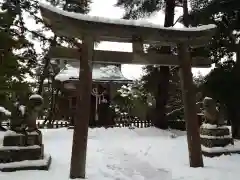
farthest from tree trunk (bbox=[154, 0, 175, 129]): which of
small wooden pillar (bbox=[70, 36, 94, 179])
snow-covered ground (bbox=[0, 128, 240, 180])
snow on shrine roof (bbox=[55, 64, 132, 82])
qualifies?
small wooden pillar (bbox=[70, 36, 94, 179])

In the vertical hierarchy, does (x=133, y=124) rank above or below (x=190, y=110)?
below

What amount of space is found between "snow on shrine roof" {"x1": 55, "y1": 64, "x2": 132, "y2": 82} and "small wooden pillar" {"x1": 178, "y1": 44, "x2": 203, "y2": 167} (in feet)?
31.2

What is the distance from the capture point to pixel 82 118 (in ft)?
22.7

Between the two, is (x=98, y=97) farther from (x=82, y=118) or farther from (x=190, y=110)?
(x=82, y=118)

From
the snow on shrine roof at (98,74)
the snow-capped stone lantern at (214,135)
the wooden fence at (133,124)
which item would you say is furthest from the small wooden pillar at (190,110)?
the snow on shrine roof at (98,74)

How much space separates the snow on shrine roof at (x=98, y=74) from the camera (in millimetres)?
17297

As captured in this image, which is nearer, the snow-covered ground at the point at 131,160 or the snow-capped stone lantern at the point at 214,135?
the snow-covered ground at the point at 131,160

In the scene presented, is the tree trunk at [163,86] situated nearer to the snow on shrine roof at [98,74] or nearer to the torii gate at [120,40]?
the snow on shrine roof at [98,74]

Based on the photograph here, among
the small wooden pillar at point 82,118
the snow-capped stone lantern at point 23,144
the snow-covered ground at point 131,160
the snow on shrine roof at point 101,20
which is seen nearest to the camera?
the snow on shrine roof at point 101,20

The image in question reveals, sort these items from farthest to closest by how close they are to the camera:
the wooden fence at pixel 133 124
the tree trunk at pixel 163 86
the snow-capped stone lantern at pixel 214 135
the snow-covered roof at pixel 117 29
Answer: the wooden fence at pixel 133 124, the tree trunk at pixel 163 86, the snow-capped stone lantern at pixel 214 135, the snow-covered roof at pixel 117 29

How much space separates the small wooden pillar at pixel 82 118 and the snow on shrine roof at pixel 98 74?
32.2 feet

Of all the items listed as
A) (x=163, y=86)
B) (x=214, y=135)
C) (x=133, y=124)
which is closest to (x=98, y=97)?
(x=133, y=124)

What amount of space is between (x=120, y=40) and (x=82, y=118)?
2447mm

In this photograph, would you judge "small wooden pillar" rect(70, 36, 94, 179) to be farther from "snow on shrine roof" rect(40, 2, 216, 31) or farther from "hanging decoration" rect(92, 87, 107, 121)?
"hanging decoration" rect(92, 87, 107, 121)
